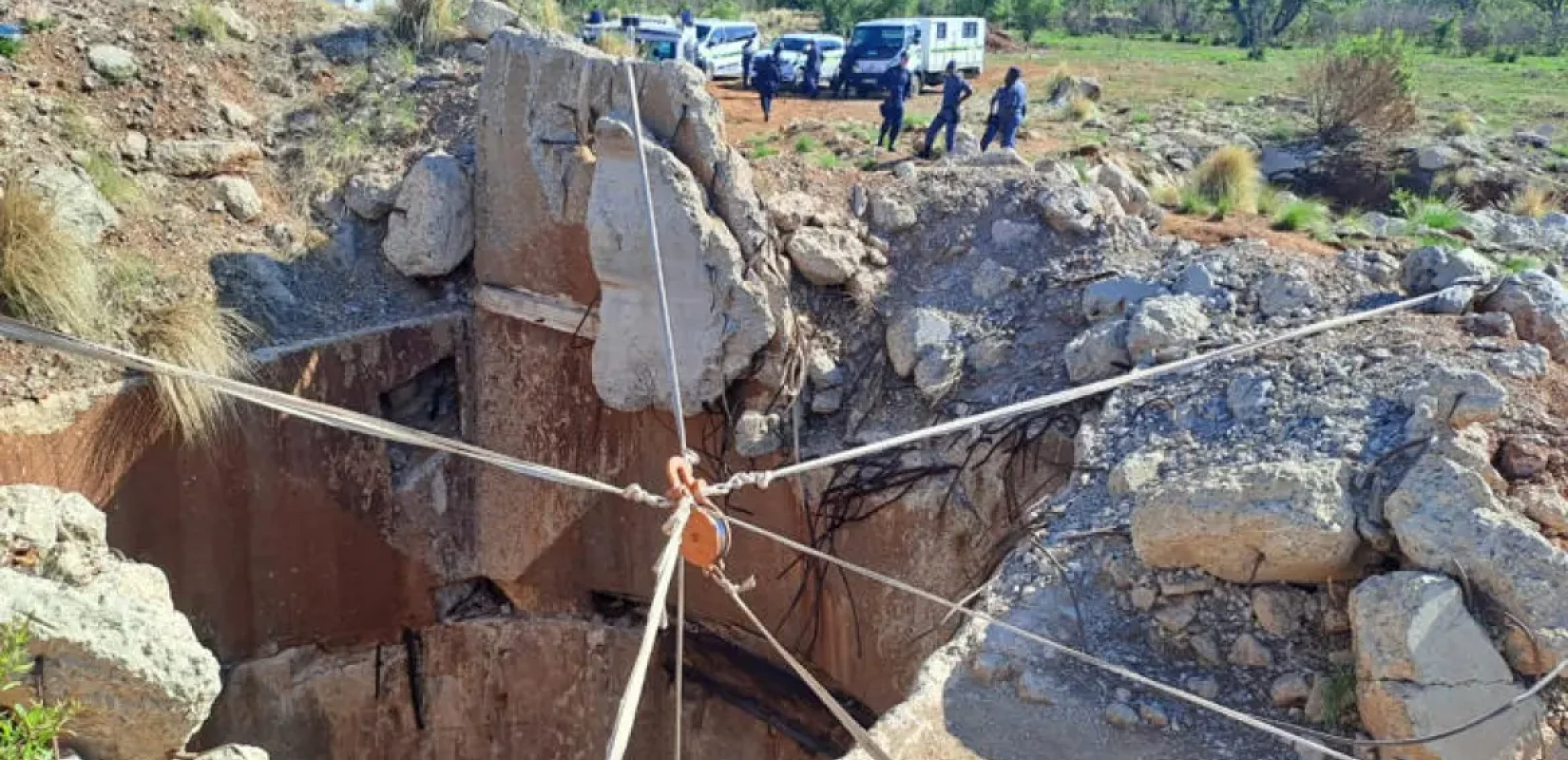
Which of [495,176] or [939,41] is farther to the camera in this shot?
[939,41]

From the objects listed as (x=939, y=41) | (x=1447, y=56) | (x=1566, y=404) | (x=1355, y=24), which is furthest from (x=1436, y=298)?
(x=1355, y=24)

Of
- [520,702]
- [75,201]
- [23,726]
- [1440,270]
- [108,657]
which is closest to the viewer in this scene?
[23,726]

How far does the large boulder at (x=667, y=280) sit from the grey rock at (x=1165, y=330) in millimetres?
2092

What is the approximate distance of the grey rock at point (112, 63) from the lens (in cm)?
915

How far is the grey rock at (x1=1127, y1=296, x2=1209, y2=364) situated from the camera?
6547 mm

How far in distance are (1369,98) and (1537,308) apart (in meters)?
9.28

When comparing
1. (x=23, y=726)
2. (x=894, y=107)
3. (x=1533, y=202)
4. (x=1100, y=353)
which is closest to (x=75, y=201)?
(x=23, y=726)

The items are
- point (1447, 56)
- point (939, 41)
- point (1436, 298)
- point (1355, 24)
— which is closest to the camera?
point (1436, 298)

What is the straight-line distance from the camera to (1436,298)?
655 cm

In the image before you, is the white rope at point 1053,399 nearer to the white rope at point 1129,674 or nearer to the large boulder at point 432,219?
the white rope at point 1129,674

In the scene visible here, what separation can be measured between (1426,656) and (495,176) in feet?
19.8

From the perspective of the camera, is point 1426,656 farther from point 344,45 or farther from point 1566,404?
point 344,45

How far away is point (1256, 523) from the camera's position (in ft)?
17.0

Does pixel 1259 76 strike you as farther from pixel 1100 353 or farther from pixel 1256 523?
pixel 1256 523
